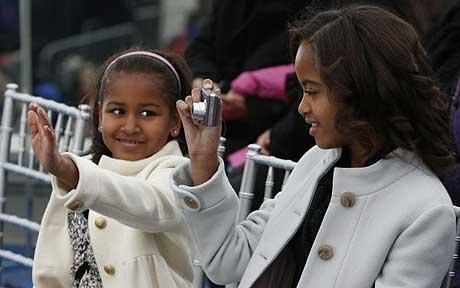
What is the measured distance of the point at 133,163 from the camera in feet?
12.4

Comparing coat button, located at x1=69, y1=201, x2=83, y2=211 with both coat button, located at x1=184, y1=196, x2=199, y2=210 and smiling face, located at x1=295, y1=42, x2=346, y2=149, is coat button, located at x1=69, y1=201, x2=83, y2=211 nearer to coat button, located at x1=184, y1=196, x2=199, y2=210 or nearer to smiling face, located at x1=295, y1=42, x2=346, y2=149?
coat button, located at x1=184, y1=196, x2=199, y2=210

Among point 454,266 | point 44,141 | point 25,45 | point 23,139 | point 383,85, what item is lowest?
point 25,45

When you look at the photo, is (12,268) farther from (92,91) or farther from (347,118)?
(347,118)

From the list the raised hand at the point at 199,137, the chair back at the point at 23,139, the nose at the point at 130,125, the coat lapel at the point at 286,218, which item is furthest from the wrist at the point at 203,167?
the chair back at the point at 23,139

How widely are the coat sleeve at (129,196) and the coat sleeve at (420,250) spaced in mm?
789

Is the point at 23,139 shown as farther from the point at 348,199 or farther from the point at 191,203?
the point at 348,199

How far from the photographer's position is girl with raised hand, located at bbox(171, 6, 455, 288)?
3070 millimetres

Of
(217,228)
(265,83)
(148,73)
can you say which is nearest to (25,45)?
(265,83)

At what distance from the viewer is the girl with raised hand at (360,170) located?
3.07 m

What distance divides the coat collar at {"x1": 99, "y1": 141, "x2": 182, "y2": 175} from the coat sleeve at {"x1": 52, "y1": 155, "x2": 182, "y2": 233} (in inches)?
1.7

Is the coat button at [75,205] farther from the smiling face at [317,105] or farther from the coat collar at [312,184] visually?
the smiling face at [317,105]

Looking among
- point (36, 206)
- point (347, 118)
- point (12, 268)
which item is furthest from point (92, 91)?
point (36, 206)

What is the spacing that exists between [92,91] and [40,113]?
660 millimetres

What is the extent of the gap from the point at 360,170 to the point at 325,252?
0.20 metres
